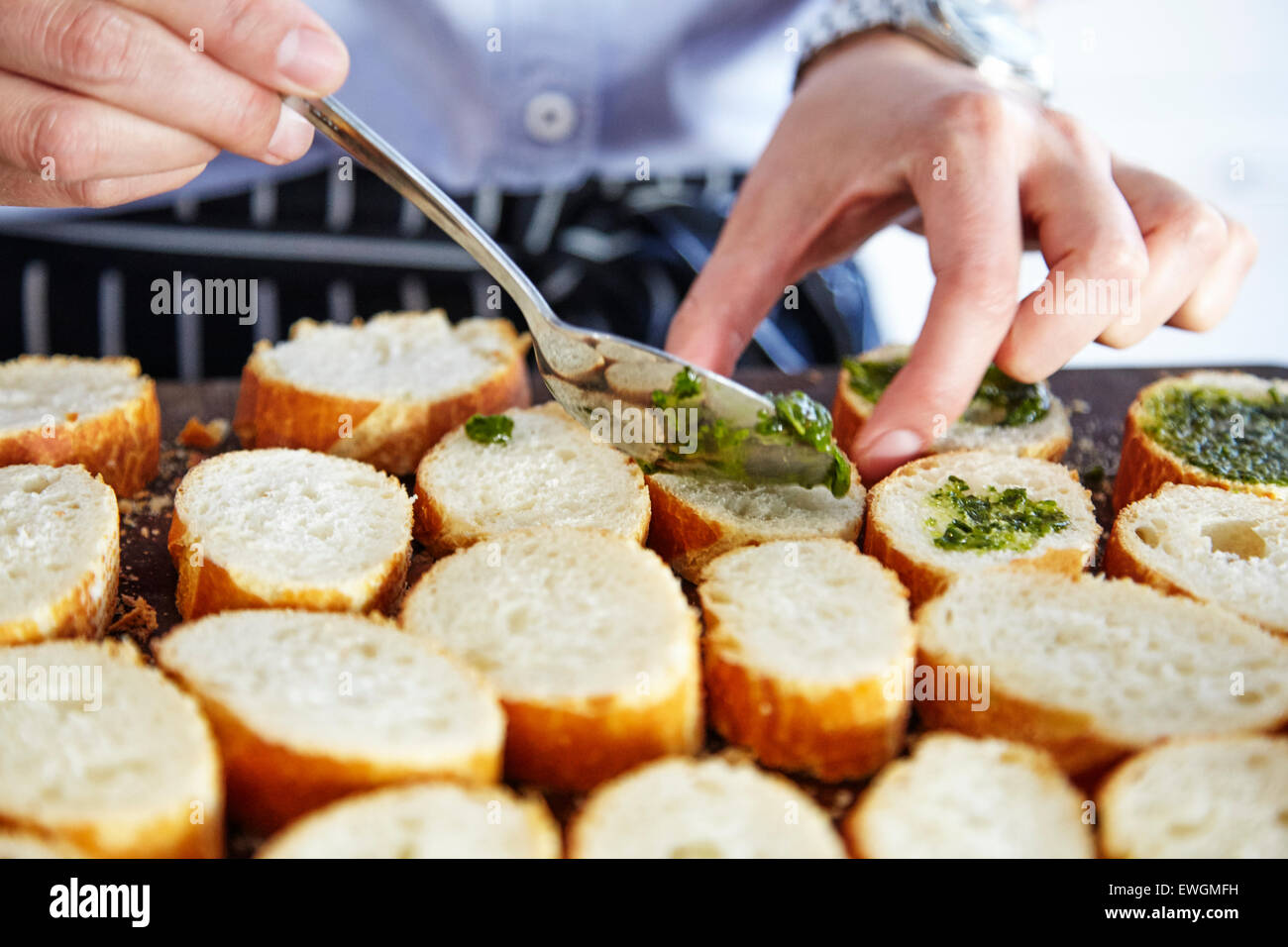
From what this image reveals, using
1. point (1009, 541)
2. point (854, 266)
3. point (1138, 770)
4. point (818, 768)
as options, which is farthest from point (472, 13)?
point (1138, 770)

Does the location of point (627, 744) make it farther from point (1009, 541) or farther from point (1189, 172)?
point (1189, 172)

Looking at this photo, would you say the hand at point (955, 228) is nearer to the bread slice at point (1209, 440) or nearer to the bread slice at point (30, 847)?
the bread slice at point (1209, 440)

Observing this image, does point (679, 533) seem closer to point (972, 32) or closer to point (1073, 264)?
point (1073, 264)

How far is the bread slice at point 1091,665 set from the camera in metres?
1.97

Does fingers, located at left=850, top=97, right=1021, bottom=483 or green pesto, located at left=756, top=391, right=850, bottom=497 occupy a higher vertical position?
fingers, located at left=850, top=97, right=1021, bottom=483

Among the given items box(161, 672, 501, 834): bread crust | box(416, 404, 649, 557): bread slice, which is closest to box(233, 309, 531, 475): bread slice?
box(416, 404, 649, 557): bread slice

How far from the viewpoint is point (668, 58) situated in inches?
168

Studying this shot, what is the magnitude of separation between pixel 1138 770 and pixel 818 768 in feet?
1.89

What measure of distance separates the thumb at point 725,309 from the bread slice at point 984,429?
396 mm

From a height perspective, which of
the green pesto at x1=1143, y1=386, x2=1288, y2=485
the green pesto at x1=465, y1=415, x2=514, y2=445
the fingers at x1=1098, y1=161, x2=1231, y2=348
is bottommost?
the green pesto at x1=465, y1=415, x2=514, y2=445

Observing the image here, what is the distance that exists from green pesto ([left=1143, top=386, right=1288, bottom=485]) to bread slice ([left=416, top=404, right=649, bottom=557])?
1.62 metres

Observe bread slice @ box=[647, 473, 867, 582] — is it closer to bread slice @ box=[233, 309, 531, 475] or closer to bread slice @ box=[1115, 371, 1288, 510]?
bread slice @ box=[233, 309, 531, 475]

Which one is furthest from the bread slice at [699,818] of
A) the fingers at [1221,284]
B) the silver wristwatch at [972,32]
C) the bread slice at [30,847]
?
the silver wristwatch at [972,32]

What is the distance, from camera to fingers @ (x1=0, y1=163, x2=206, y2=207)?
247 cm
